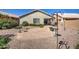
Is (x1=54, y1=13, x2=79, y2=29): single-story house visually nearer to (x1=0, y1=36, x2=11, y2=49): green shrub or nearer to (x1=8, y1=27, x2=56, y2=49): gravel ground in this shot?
(x1=8, y1=27, x2=56, y2=49): gravel ground

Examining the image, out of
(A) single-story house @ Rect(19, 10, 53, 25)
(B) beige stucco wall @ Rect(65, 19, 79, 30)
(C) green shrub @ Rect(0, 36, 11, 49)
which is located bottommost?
(C) green shrub @ Rect(0, 36, 11, 49)

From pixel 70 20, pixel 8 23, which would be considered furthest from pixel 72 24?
pixel 8 23

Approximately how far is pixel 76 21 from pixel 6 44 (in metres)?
0.74

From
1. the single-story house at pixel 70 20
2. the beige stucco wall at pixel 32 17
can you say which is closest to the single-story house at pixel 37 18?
the beige stucco wall at pixel 32 17

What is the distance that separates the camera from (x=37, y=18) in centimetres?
215

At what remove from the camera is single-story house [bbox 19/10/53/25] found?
7.03ft

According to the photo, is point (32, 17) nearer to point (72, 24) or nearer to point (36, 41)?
point (36, 41)

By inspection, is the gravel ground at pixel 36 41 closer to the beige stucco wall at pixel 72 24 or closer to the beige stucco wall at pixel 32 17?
the beige stucco wall at pixel 32 17

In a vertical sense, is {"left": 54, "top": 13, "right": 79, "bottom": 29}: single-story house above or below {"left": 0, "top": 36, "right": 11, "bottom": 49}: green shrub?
above

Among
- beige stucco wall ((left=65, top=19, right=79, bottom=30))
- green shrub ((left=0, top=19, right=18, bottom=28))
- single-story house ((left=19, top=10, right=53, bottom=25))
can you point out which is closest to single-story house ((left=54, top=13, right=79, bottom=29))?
beige stucco wall ((left=65, top=19, right=79, bottom=30))

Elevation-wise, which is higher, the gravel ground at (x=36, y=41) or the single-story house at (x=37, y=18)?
the single-story house at (x=37, y=18)

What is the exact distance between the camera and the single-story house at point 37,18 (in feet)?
7.03

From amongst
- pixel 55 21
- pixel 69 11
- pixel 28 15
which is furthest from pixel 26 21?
pixel 69 11
